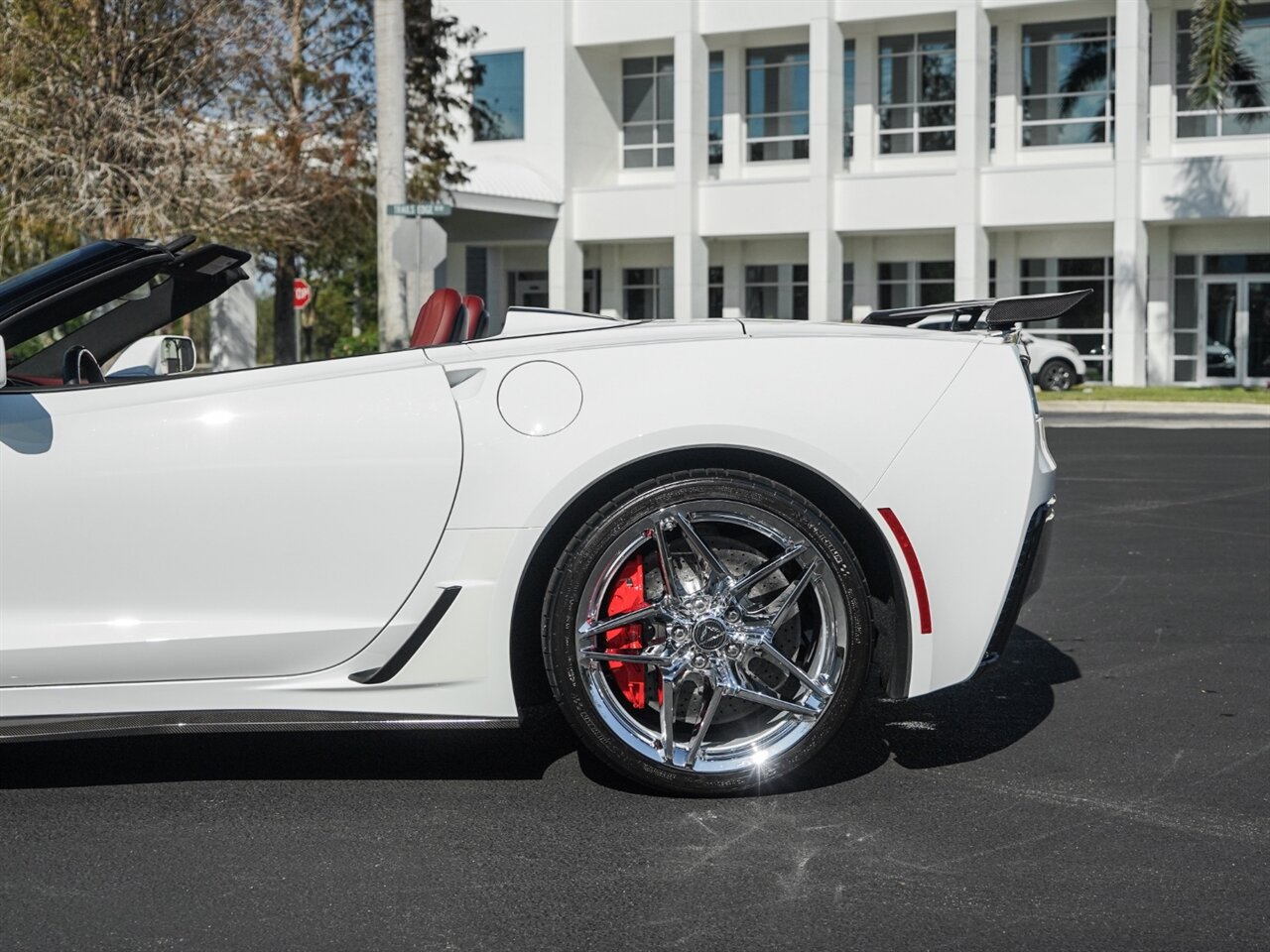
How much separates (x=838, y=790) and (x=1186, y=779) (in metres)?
→ 0.92

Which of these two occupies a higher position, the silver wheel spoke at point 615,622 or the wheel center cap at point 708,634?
the silver wheel spoke at point 615,622

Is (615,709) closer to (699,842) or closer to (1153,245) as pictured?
(699,842)

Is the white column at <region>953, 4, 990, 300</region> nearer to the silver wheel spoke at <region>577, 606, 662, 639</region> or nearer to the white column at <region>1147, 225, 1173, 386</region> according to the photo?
the white column at <region>1147, 225, 1173, 386</region>

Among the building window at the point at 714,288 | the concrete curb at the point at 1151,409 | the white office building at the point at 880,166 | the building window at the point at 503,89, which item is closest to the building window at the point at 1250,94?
the white office building at the point at 880,166

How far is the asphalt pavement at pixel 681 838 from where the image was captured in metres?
3.16

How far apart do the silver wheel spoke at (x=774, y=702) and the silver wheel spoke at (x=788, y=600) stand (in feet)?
0.54

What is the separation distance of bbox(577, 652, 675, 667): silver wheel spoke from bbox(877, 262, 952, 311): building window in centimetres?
3277

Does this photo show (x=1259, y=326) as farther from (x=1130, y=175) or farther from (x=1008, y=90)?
(x=1008, y=90)

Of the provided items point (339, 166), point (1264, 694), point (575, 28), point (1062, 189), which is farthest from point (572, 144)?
point (1264, 694)

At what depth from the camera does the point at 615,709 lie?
389 cm

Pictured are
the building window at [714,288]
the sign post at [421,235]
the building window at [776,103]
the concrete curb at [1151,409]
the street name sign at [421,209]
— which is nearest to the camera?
the street name sign at [421,209]

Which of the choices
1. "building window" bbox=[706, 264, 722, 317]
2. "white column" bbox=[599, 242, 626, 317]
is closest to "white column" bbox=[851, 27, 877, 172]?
"building window" bbox=[706, 264, 722, 317]

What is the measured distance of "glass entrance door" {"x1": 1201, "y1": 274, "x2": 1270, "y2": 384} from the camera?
110ft

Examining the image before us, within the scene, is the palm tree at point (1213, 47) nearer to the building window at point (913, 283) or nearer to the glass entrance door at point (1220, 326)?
the glass entrance door at point (1220, 326)
